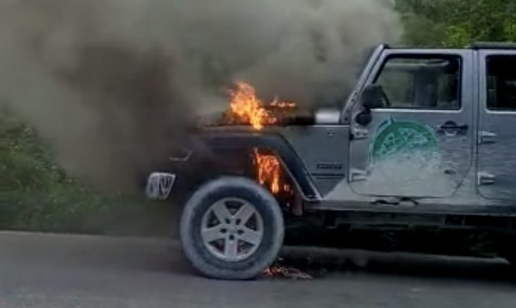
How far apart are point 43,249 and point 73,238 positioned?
105 centimetres

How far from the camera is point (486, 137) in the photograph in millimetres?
8984

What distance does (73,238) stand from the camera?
11.5m

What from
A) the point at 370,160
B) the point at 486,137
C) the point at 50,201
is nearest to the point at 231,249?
the point at 370,160

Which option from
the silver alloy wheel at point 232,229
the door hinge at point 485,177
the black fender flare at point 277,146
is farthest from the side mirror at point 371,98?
the silver alloy wheel at point 232,229

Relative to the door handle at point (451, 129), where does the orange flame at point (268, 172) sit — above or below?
below

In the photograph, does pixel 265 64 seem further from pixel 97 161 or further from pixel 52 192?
pixel 52 192

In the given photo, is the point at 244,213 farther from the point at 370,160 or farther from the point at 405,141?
the point at 405,141

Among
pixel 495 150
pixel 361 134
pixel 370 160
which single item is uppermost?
pixel 361 134

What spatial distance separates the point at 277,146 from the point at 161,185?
3.47ft

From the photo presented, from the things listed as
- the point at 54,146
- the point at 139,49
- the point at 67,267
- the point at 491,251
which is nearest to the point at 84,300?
the point at 67,267

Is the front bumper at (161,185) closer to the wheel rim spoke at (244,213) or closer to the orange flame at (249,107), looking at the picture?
the wheel rim spoke at (244,213)

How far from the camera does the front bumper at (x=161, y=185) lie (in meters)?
9.25

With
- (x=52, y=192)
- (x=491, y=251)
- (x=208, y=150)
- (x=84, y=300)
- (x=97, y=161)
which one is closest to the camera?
(x=84, y=300)

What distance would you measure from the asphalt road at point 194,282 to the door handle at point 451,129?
1.32 metres
